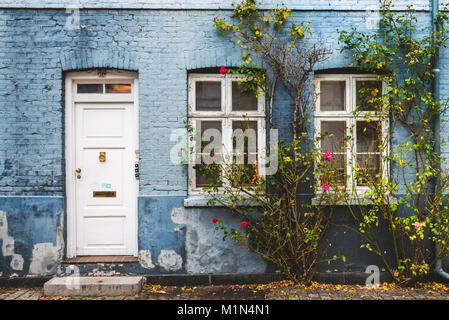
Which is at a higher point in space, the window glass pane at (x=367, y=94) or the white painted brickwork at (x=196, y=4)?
the white painted brickwork at (x=196, y=4)

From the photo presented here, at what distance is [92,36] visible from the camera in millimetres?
5141

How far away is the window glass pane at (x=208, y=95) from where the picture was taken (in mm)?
5348

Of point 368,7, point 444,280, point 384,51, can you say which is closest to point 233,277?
point 444,280

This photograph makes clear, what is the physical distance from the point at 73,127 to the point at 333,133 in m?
3.81

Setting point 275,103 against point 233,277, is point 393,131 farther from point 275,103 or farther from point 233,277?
point 233,277

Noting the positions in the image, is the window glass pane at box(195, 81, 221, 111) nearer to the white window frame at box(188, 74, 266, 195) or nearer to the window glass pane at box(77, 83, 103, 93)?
the white window frame at box(188, 74, 266, 195)

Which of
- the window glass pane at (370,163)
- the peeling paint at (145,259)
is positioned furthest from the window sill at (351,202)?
the peeling paint at (145,259)

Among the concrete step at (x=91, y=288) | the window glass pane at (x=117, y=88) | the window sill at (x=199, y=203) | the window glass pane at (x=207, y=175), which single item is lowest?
the concrete step at (x=91, y=288)

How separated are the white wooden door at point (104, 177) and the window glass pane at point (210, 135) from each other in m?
0.98

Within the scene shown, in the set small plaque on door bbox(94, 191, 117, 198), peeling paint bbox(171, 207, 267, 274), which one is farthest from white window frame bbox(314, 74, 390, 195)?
small plaque on door bbox(94, 191, 117, 198)

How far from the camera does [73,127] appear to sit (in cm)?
532

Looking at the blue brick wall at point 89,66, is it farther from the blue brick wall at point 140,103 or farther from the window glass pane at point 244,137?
the window glass pane at point 244,137

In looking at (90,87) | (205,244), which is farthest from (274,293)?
(90,87)

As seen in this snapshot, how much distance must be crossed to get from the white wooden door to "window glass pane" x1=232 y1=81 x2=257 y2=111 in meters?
1.51
